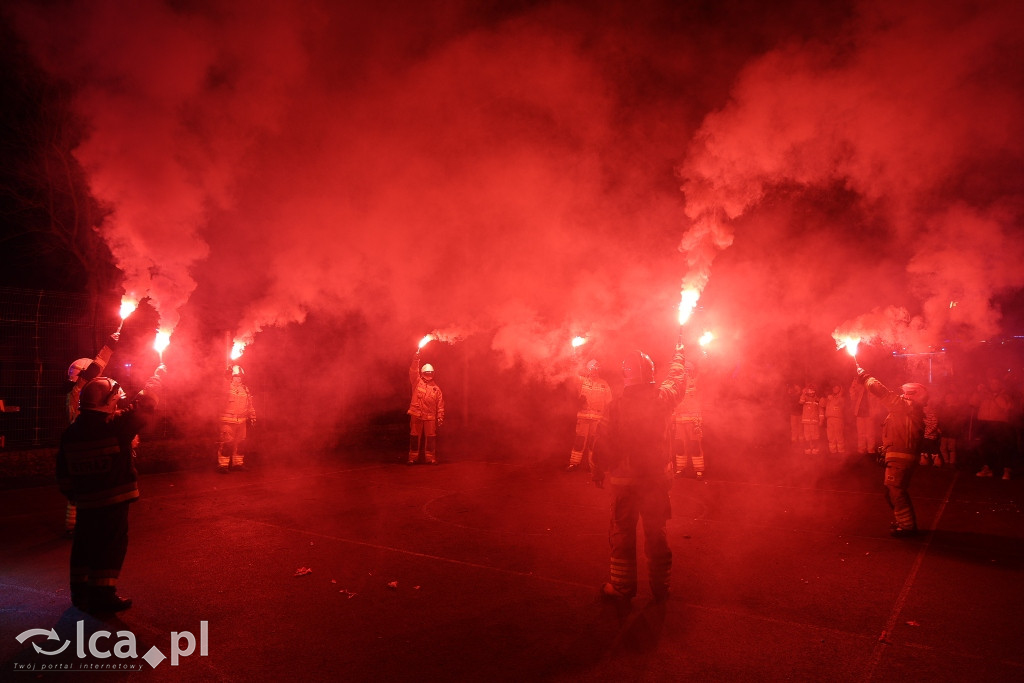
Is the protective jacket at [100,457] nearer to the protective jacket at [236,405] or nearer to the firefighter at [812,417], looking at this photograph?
the protective jacket at [236,405]

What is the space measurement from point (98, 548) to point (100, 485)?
47 cm

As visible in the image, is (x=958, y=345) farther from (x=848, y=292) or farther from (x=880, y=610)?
(x=880, y=610)

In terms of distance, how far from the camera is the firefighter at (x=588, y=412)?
11.4 m

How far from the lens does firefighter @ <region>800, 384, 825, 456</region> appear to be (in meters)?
13.9

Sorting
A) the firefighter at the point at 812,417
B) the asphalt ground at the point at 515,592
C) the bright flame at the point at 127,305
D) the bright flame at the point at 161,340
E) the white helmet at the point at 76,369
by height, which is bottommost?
the asphalt ground at the point at 515,592

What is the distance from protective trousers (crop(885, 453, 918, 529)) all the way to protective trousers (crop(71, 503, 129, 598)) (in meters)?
7.49

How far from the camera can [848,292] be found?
11.5 m

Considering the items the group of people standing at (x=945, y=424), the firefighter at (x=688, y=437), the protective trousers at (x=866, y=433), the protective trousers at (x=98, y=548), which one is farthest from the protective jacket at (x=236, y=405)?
the protective trousers at (x=866, y=433)

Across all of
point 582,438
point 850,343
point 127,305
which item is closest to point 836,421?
point 582,438

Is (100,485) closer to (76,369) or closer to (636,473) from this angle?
(76,369)

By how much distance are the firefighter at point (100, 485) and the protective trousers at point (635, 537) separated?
378 cm

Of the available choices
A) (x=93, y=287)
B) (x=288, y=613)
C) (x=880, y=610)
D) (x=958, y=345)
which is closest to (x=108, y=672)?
(x=288, y=613)

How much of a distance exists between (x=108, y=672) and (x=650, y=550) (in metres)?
3.73

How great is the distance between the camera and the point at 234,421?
11.0m
